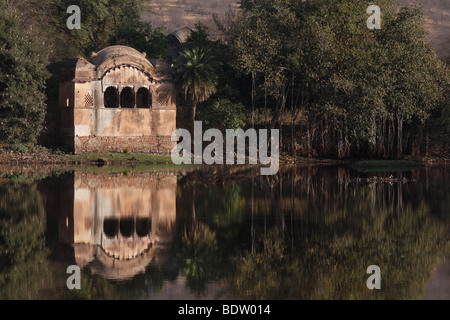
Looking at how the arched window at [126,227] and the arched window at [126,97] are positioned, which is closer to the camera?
the arched window at [126,227]

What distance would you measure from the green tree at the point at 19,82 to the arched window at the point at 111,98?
502 centimetres

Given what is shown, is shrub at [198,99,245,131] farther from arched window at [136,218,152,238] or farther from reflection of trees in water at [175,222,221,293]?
reflection of trees in water at [175,222,221,293]

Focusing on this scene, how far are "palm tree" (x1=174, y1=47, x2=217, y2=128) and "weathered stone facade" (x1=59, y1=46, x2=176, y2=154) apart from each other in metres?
1.12

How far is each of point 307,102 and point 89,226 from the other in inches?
951

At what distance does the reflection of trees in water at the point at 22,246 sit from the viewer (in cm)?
1123

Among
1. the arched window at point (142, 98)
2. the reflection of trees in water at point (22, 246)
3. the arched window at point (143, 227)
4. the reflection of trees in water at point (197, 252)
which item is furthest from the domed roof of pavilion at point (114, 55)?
the arched window at point (143, 227)

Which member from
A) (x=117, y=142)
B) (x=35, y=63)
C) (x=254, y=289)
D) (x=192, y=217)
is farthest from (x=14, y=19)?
(x=254, y=289)

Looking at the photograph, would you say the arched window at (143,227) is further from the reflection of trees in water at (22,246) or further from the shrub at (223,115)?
the shrub at (223,115)

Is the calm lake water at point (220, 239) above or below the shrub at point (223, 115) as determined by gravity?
below

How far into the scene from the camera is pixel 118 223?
17.4 m

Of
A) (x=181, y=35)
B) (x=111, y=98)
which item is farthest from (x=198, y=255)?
(x=181, y=35)

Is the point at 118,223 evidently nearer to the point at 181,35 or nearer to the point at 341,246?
the point at 341,246

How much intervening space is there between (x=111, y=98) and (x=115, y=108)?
118 inches

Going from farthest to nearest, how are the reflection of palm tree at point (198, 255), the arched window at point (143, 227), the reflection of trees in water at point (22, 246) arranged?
the arched window at point (143, 227), the reflection of palm tree at point (198, 255), the reflection of trees in water at point (22, 246)
